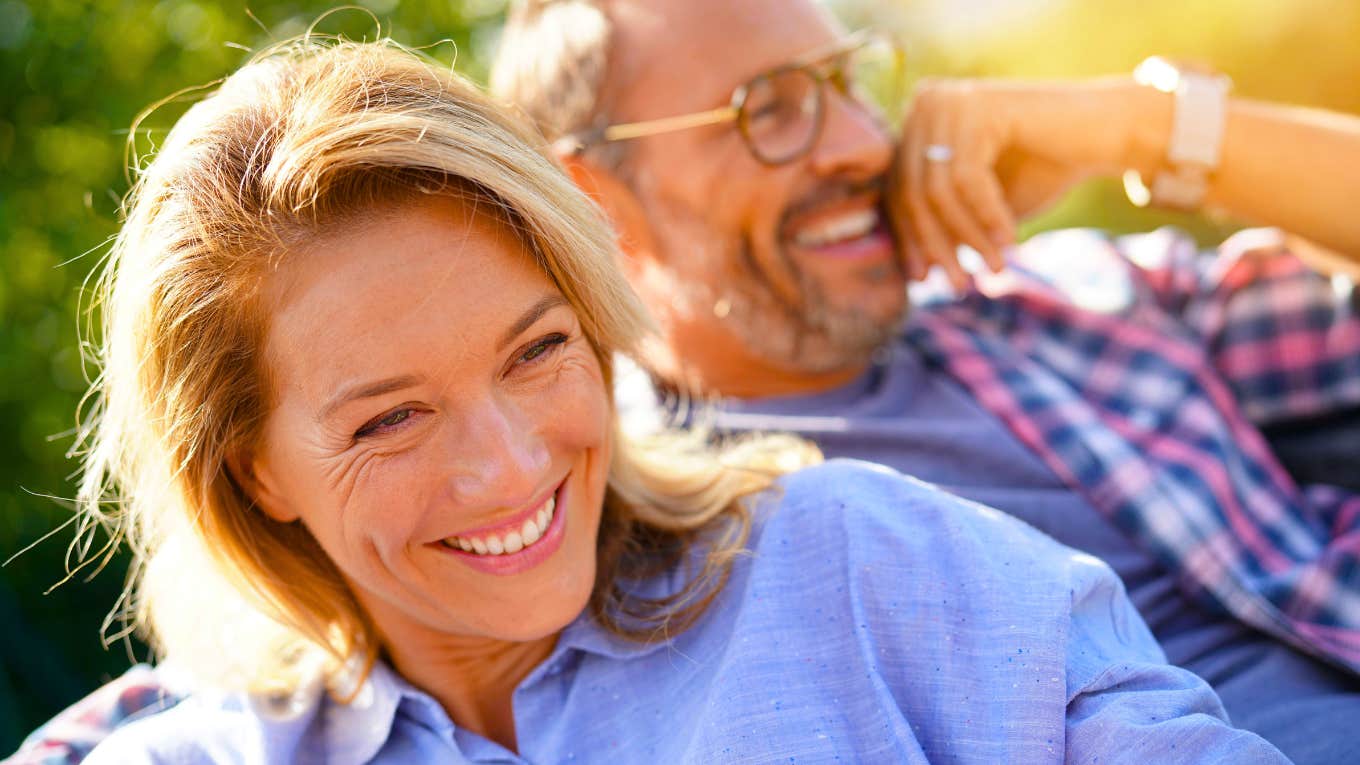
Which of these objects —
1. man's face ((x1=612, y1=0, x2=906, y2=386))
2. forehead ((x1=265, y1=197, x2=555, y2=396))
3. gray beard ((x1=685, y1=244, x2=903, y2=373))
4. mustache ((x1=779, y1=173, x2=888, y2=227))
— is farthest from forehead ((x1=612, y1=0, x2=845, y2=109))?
forehead ((x1=265, y1=197, x2=555, y2=396))

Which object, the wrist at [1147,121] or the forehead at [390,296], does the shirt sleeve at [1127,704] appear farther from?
the wrist at [1147,121]

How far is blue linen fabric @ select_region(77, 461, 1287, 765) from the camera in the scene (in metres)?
1.59

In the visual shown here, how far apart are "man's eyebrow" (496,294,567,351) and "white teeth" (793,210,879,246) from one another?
1423 mm

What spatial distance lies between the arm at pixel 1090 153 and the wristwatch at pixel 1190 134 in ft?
0.10

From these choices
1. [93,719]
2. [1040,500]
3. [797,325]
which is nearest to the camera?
[93,719]

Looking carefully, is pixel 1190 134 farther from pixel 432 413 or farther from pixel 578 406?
pixel 432 413

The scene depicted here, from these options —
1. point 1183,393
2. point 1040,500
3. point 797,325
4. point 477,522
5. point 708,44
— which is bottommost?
point 1040,500

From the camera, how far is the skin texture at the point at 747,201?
9.73 ft

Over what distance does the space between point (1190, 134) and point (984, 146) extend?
52cm

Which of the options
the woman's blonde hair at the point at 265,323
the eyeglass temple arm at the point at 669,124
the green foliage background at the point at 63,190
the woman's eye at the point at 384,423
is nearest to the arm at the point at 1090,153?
the eyeglass temple arm at the point at 669,124

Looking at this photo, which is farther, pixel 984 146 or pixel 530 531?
pixel 984 146

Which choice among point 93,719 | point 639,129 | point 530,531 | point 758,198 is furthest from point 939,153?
point 93,719

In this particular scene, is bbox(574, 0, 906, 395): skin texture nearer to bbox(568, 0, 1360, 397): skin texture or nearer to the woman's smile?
bbox(568, 0, 1360, 397): skin texture

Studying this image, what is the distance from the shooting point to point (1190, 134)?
291cm
